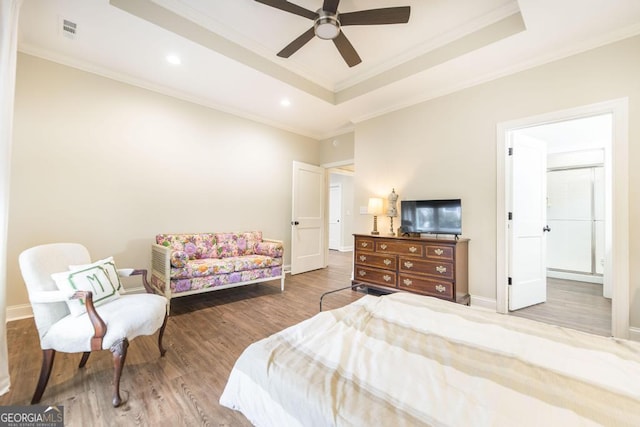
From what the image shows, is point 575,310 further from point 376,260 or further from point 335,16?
point 335,16

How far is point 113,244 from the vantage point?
3.17 meters

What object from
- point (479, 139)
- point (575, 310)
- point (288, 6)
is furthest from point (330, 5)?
point (575, 310)

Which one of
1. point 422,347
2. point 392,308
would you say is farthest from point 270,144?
point 422,347

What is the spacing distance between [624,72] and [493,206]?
1557 mm

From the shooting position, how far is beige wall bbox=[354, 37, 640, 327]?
232 cm

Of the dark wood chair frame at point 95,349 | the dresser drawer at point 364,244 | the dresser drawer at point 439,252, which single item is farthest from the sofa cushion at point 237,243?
the dresser drawer at point 439,252

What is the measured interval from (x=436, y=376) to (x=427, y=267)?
2321 mm

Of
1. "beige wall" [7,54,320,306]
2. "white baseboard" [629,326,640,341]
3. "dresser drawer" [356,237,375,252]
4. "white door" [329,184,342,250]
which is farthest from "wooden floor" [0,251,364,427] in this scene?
"white door" [329,184,342,250]

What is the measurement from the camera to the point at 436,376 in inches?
34.3

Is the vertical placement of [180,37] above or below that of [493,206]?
above

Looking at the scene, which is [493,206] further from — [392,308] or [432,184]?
[392,308]

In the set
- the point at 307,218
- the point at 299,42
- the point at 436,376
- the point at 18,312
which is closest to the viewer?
the point at 436,376

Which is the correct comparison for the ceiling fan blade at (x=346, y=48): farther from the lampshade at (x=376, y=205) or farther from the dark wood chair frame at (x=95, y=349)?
the dark wood chair frame at (x=95, y=349)

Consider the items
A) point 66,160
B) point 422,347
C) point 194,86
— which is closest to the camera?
point 422,347
